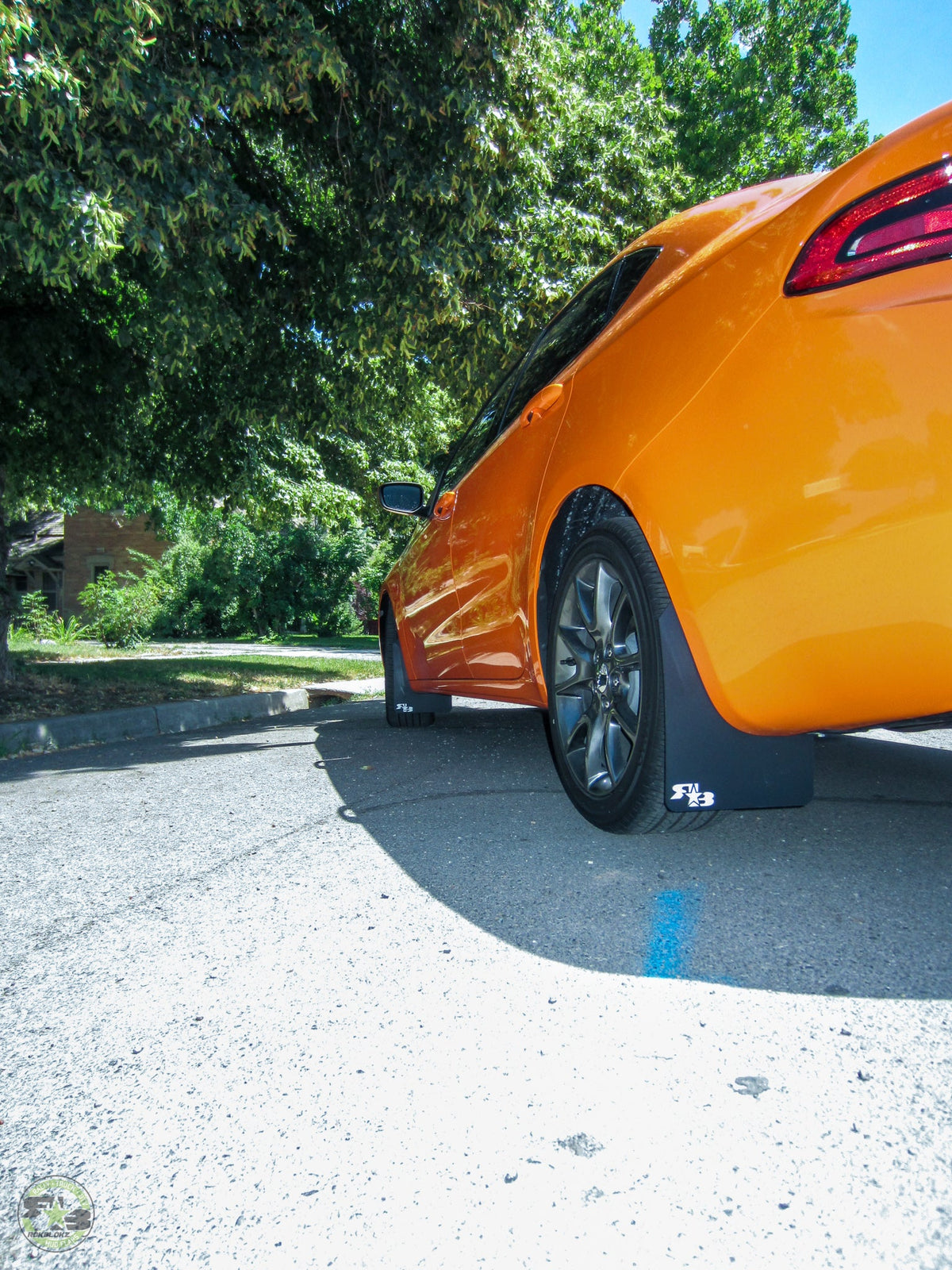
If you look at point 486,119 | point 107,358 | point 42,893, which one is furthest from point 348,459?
point 42,893

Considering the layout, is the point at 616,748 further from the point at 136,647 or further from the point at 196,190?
the point at 136,647

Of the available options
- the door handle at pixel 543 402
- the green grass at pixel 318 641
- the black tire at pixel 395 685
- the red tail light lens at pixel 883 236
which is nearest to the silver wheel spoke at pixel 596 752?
the door handle at pixel 543 402

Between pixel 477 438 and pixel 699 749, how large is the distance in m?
2.58

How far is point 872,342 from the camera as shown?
6.95 ft

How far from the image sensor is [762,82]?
84.4 feet

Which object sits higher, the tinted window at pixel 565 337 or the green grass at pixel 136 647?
the tinted window at pixel 565 337

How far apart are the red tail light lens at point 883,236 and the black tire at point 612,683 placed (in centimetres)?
85

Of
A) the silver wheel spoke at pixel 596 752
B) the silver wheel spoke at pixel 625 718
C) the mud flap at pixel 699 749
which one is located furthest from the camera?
the silver wheel spoke at pixel 596 752

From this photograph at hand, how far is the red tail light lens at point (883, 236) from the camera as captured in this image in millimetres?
2049

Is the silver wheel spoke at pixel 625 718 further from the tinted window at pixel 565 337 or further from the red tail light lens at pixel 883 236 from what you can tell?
the tinted window at pixel 565 337

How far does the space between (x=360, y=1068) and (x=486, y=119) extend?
6686 millimetres

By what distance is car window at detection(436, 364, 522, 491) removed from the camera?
14.9ft

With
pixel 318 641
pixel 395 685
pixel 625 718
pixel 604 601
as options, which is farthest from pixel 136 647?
pixel 625 718

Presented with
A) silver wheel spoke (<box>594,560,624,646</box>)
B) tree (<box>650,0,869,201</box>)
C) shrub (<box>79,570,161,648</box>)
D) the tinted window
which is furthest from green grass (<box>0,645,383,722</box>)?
tree (<box>650,0,869,201</box>)
